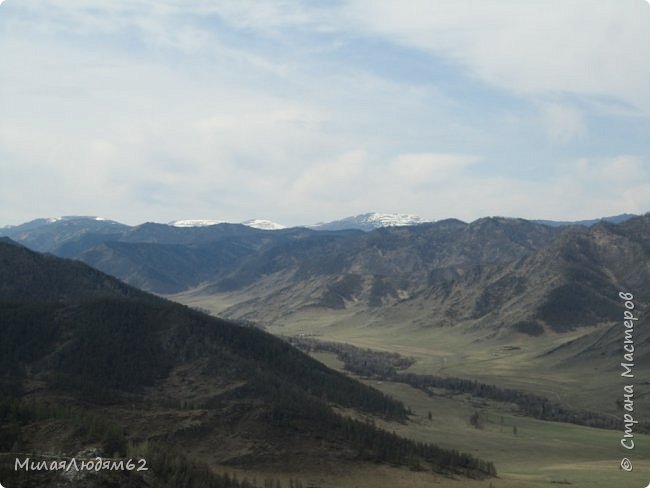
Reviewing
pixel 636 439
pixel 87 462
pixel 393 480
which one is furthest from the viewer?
pixel 636 439

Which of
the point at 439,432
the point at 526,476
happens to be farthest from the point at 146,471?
the point at 439,432

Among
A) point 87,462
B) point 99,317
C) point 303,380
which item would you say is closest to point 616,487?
point 87,462

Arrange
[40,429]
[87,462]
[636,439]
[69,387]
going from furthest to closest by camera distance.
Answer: [636,439]
[69,387]
[40,429]
[87,462]

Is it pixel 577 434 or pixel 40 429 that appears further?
pixel 577 434

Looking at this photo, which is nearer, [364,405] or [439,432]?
[439,432]

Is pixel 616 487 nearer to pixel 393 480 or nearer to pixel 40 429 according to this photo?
pixel 393 480

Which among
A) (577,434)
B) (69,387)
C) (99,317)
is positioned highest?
(99,317)

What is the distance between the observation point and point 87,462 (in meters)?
71.4

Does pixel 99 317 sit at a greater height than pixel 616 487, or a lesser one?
greater

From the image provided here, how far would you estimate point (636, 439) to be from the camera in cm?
16250

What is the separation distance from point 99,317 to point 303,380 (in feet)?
179

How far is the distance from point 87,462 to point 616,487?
243 feet

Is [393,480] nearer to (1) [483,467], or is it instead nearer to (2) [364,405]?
(1) [483,467]

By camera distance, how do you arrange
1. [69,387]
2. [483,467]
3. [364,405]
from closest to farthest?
[483,467]
[69,387]
[364,405]
